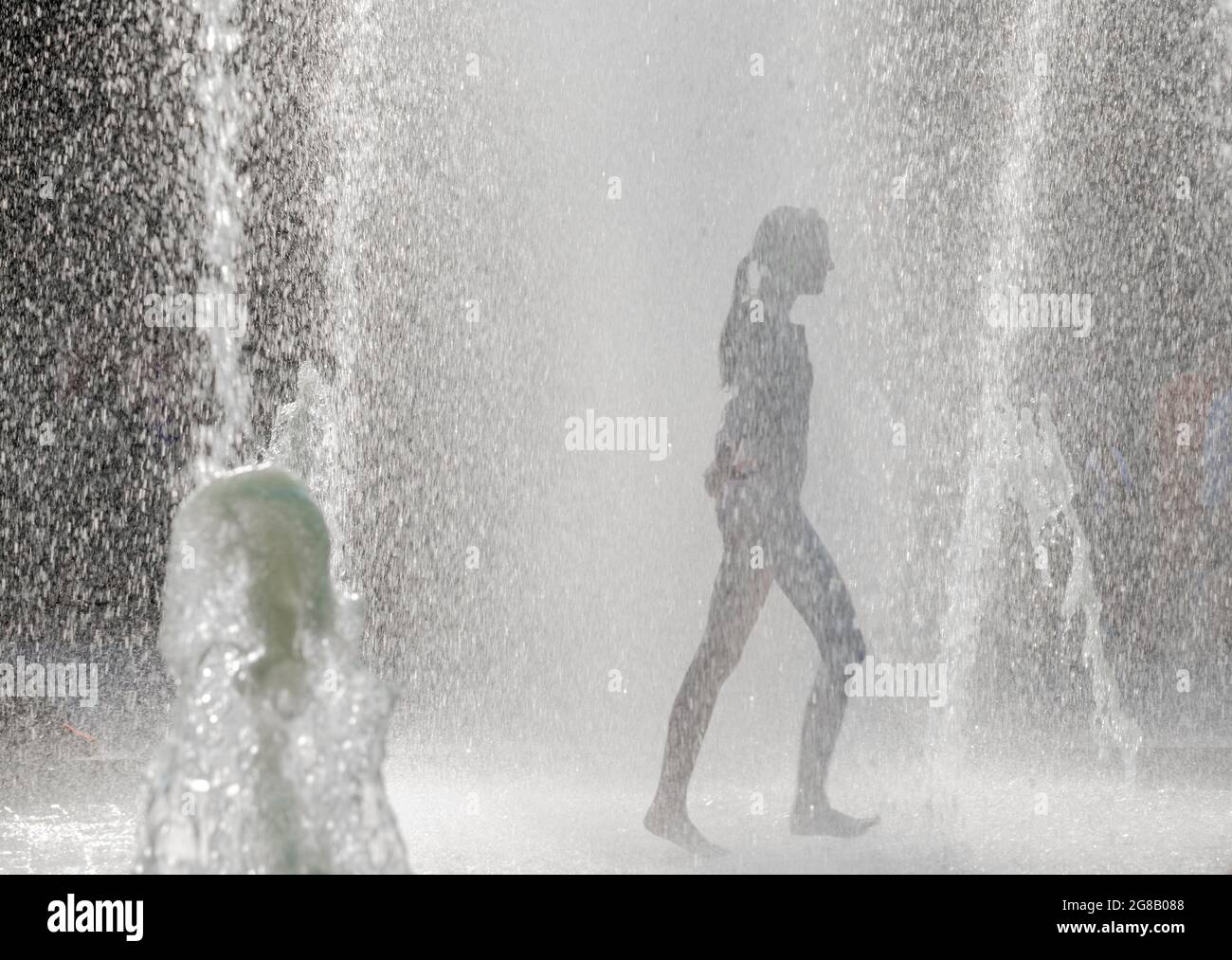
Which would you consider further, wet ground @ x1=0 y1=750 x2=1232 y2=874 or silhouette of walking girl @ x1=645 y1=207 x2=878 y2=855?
silhouette of walking girl @ x1=645 y1=207 x2=878 y2=855

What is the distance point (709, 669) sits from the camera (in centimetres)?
388

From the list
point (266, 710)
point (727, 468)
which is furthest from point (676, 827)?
point (266, 710)

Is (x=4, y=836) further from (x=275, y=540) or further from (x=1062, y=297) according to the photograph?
(x=1062, y=297)

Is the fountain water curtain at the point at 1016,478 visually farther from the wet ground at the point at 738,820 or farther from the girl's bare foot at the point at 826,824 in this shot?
the girl's bare foot at the point at 826,824

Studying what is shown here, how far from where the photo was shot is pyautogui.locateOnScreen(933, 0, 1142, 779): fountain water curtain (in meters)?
7.06

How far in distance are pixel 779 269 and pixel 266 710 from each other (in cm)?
203

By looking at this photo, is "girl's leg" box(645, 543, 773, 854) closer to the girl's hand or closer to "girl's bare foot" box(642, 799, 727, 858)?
"girl's bare foot" box(642, 799, 727, 858)

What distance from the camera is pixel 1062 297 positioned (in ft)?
30.5

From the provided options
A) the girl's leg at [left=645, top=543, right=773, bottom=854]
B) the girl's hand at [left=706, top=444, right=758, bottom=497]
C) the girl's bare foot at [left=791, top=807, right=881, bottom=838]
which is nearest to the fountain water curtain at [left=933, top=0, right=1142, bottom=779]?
the girl's bare foot at [left=791, top=807, right=881, bottom=838]

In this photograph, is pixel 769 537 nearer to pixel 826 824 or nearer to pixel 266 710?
pixel 826 824

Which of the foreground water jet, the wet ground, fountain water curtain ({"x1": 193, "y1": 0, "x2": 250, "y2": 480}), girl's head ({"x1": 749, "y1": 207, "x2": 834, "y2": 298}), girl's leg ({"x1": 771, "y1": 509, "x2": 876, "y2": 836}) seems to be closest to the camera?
the foreground water jet

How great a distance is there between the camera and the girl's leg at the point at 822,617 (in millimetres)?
3830

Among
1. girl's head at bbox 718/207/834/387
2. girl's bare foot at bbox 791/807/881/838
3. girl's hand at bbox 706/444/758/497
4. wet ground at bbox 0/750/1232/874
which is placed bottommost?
wet ground at bbox 0/750/1232/874

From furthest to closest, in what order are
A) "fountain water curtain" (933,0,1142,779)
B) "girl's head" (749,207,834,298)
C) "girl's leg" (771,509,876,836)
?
1. "fountain water curtain" (933,0,1142,779)
2. "girl's head" (749,207,834,298)
3. "girl's leg" (771,509,876,836)
